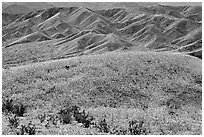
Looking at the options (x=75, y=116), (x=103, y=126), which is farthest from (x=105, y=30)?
(x=103, y=126)

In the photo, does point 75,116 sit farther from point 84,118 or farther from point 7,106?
point 7,106

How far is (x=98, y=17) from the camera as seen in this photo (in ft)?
439

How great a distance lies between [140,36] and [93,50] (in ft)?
123

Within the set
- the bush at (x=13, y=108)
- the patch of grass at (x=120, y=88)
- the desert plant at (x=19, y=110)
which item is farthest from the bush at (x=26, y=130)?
the bush at (x=13, y=108)

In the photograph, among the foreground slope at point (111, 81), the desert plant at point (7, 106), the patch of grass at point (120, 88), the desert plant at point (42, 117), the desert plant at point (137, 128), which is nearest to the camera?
the desert plant at point (137, 128)

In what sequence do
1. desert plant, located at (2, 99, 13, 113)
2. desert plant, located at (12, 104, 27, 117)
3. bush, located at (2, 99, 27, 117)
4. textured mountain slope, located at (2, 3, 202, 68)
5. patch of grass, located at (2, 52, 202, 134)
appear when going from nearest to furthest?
desert plant, located at (12, 104, 27, 117)
bush, located at (2, 99, 27, 117)
desert plant, located at (2, 99, 13, 113)
patch of grass, located at (2, 52, 202, 134)
textured mountain slope, located at (2, 3, 202, 68)

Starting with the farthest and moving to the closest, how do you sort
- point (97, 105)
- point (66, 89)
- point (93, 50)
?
point (93, 50)
point (66, 89)
point (97, 105)

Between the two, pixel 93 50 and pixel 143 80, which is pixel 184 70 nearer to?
pixel 143 80

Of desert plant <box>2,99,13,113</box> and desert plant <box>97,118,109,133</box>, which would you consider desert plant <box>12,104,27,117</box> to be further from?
desert plant <box>97,118,109,133</box>

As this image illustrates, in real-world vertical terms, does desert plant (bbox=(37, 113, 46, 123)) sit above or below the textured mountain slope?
below

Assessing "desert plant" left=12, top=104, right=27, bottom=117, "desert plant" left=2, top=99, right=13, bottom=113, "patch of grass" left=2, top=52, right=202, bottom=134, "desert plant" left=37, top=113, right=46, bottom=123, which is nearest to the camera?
"desert plant" left=37, top=113, right=46, bottom=123

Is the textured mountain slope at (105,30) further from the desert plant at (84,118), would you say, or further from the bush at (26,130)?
the bush at (26,130)

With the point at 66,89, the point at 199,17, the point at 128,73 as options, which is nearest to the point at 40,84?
the point at 66,89

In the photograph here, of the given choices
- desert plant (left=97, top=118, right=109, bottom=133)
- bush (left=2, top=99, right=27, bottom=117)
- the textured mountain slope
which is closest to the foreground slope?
bush (left=2, top=99, right=27, bottom=117)
